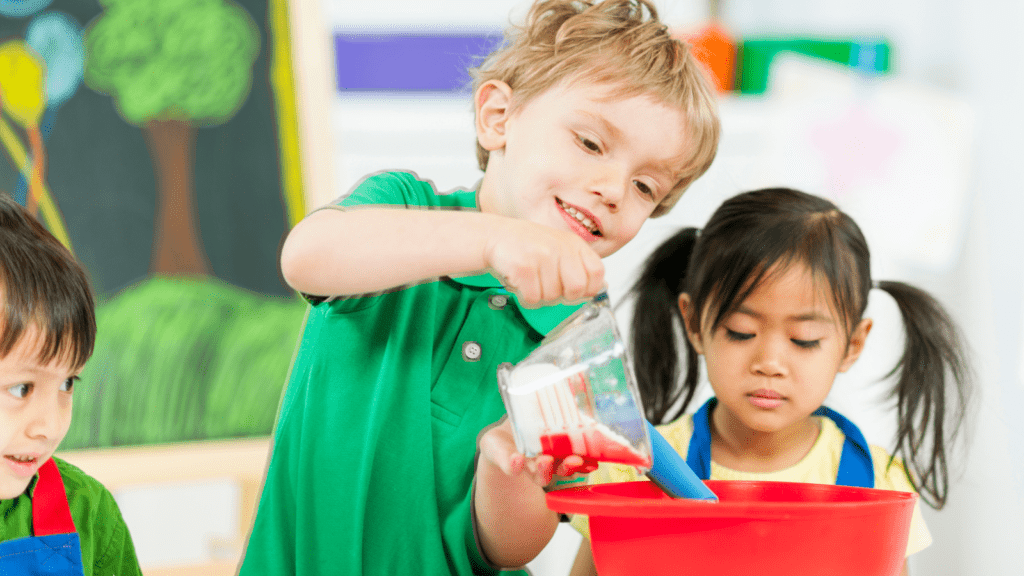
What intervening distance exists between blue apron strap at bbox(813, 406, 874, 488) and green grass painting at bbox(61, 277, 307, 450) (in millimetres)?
750

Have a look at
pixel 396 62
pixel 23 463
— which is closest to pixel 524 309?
pixel 23 463

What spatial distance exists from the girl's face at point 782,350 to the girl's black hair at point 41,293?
50 cm

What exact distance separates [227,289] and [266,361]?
0.11m

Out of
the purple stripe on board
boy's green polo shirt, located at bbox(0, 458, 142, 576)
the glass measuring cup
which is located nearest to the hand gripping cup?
the glass measuring cup

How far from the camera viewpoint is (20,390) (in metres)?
0.56

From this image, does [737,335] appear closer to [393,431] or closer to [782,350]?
[782,350]

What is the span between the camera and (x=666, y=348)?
87cm

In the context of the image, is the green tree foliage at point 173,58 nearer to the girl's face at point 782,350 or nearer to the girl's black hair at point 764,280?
the girl's black hair at point 764,280

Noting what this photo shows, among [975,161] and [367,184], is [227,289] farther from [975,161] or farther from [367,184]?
[975,161]

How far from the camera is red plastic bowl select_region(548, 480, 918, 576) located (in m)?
0.43

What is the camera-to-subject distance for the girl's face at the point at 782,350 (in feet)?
2.31

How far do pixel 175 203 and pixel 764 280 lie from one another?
0.80 meters

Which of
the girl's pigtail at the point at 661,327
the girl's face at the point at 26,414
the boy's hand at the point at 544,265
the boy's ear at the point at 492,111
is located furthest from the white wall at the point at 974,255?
the girl's face at the point at 26,414

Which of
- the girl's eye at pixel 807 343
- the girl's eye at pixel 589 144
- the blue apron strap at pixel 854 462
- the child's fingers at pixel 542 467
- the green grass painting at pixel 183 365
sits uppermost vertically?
the girl's eye at pixel 589 144
